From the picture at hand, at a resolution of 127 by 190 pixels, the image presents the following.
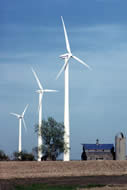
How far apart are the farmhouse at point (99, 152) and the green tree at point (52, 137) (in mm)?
13200

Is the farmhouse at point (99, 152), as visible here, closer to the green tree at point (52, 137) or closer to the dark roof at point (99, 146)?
the dark roof at point (99, 146)

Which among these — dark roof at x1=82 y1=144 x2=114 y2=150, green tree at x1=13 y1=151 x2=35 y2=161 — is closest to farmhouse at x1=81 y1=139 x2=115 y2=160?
dark roof at x1=82 y1=144 x2=114 y2=150

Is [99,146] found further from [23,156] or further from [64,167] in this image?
[64,167]

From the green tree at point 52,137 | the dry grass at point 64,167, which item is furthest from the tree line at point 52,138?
the dry grass at point 64,167

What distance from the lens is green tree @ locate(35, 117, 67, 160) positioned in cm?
9794

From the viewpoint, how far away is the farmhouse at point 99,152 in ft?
366

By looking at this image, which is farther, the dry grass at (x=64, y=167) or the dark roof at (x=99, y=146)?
the dark roof at (x=99, y=146)

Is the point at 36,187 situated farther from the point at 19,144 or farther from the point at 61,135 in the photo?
the point at 19,144

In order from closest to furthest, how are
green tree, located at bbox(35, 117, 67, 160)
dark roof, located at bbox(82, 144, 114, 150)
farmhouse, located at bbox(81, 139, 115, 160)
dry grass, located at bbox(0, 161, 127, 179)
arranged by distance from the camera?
dry grass, located at bbox(0, 161, 127, 179)
green tree, located at bbox(35, 117, 67, 160)
farmhouse, located at bbox(81, 139, 115, 160)
dark roof, located at bbox(82, 144, 114, 150)

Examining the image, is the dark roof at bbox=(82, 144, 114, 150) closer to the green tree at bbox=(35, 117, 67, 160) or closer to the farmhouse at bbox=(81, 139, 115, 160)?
the farmhouse at bbox=(81, 139, 115, 160)

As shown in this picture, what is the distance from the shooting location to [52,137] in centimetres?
9862

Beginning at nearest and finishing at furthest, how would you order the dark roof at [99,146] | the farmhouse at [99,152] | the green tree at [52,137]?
the green tree at [52,137]
the farmhouse at [99,152]
the dark roof at [99,146]

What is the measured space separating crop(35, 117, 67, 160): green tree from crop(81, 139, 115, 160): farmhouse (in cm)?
1320

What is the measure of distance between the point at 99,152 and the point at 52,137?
57.4 feet
